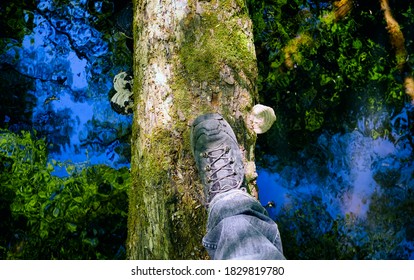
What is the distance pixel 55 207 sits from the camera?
2240 mm

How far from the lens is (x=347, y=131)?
2379 millimetres

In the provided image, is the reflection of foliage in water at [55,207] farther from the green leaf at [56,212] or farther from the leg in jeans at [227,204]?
the leg in jeans at [227,204]

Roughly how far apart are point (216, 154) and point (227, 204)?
25cm

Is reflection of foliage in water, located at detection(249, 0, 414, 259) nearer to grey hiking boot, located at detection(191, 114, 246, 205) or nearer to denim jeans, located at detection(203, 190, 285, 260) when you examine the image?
grey hiking boot, located at detection(191, 114, 246, 205)

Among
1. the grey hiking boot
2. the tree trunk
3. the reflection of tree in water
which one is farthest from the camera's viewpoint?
the reflection of tree in water

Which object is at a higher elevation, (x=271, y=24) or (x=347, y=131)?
(x=271, y=24)

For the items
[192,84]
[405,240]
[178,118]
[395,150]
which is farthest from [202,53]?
[405,240]

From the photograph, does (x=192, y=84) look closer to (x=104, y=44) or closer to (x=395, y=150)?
(x=104, y=44)

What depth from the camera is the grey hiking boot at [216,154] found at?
131cm

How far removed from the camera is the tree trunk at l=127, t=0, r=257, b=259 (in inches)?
55.4

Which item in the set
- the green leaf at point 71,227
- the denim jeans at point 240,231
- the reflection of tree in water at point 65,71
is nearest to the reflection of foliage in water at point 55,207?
the green leaf at point 71,227

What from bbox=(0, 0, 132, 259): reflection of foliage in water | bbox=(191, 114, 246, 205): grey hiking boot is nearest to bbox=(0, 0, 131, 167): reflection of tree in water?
bbox=(0, 0, 132, 259): reflection of foliage in water

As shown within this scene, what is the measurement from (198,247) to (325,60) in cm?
146

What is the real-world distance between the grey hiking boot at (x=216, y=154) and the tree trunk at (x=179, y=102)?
0.18 feet
